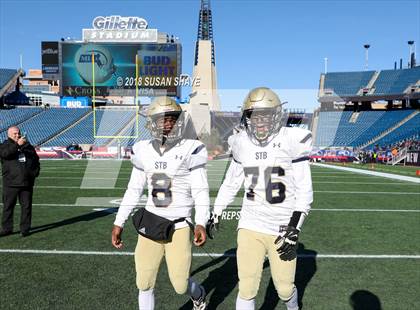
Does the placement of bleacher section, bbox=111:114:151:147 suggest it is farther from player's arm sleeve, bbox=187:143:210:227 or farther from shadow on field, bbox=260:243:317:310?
player's arm sleeve, bbox=187:143:210:227

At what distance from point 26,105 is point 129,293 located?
49385mm

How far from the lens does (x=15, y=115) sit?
138 feet

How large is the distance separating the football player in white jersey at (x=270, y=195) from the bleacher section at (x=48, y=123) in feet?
119

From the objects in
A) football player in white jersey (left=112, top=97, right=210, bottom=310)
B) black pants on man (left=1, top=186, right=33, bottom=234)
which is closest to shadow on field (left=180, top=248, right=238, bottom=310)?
football player in white jersey (left=112, top=97, right=210, bottom=310)

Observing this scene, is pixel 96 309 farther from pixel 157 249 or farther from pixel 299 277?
pixel 299 277

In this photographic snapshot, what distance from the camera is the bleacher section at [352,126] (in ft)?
131

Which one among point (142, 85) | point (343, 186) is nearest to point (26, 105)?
point (142, 85)

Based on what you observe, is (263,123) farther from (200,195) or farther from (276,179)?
(200,195)

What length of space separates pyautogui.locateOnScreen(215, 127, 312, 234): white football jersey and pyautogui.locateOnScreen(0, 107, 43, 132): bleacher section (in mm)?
41619

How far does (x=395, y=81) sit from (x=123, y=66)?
1261 inches

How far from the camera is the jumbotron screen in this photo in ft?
113

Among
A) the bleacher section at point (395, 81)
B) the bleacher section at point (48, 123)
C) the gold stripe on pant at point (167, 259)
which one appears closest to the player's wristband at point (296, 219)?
the gold stripe on pant at point (167, 259)

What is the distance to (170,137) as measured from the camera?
323cm

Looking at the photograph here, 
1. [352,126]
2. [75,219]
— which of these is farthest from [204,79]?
[75,219]
